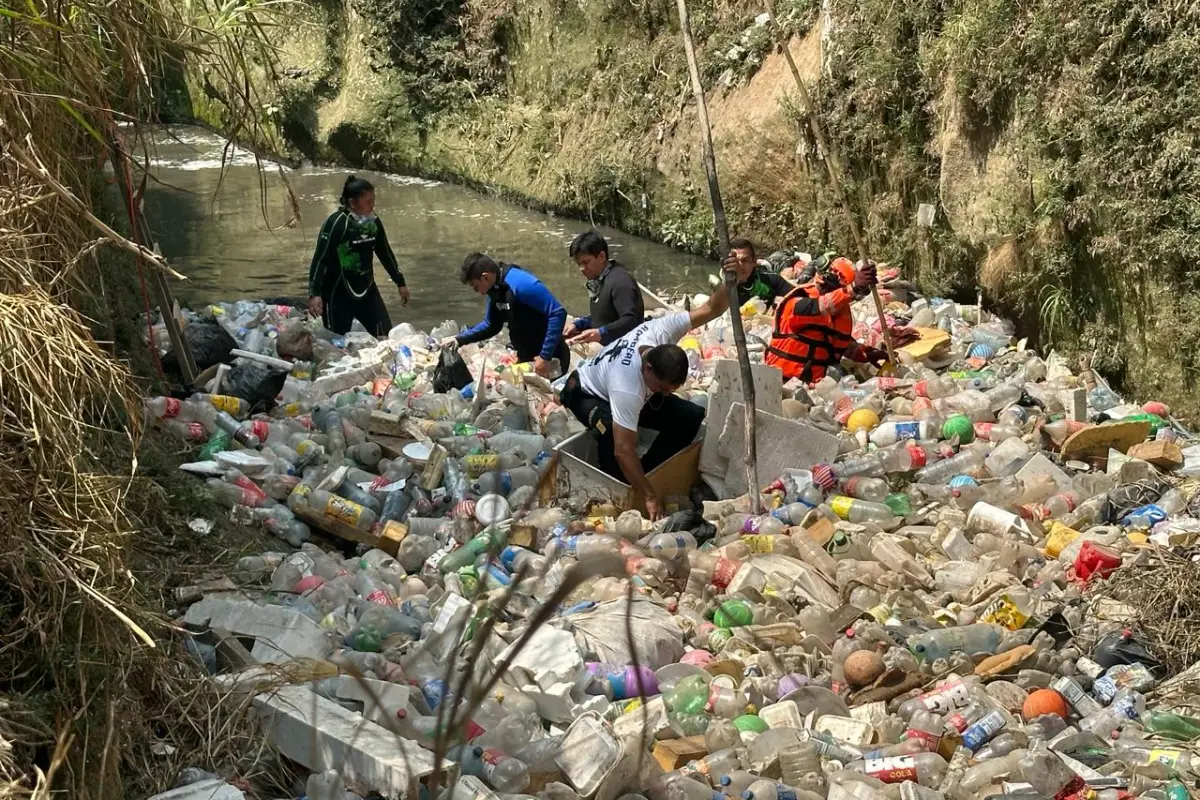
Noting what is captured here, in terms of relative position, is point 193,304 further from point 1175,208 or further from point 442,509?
point 1175,208

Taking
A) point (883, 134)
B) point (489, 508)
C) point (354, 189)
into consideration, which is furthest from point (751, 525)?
point (883, 134)

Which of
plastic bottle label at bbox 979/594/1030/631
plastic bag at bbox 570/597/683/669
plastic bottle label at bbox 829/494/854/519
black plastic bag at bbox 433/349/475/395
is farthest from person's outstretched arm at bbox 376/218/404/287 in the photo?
plastic bottle label at bbox 979/594/1030/631

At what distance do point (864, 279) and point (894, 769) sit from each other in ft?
12.3

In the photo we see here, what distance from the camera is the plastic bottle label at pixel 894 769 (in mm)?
3756

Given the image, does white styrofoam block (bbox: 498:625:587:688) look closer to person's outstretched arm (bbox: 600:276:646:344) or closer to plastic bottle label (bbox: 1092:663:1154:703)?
plastic bottle label (bbox: 1092:663:1154:703)

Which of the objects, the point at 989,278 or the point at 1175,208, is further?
the point at 989,278

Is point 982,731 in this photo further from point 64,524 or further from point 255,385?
point 255,385

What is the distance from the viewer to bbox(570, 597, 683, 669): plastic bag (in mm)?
4434

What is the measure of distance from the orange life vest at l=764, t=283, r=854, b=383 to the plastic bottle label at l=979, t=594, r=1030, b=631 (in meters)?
2.83

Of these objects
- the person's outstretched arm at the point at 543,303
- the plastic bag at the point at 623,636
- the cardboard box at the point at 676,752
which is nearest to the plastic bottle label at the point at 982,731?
the cardboard box at the point at 676,752

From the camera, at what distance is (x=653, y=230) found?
13.6m

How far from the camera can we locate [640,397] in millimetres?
5684

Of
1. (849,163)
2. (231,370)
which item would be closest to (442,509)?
(231,370)

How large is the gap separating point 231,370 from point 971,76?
17.3 feet
